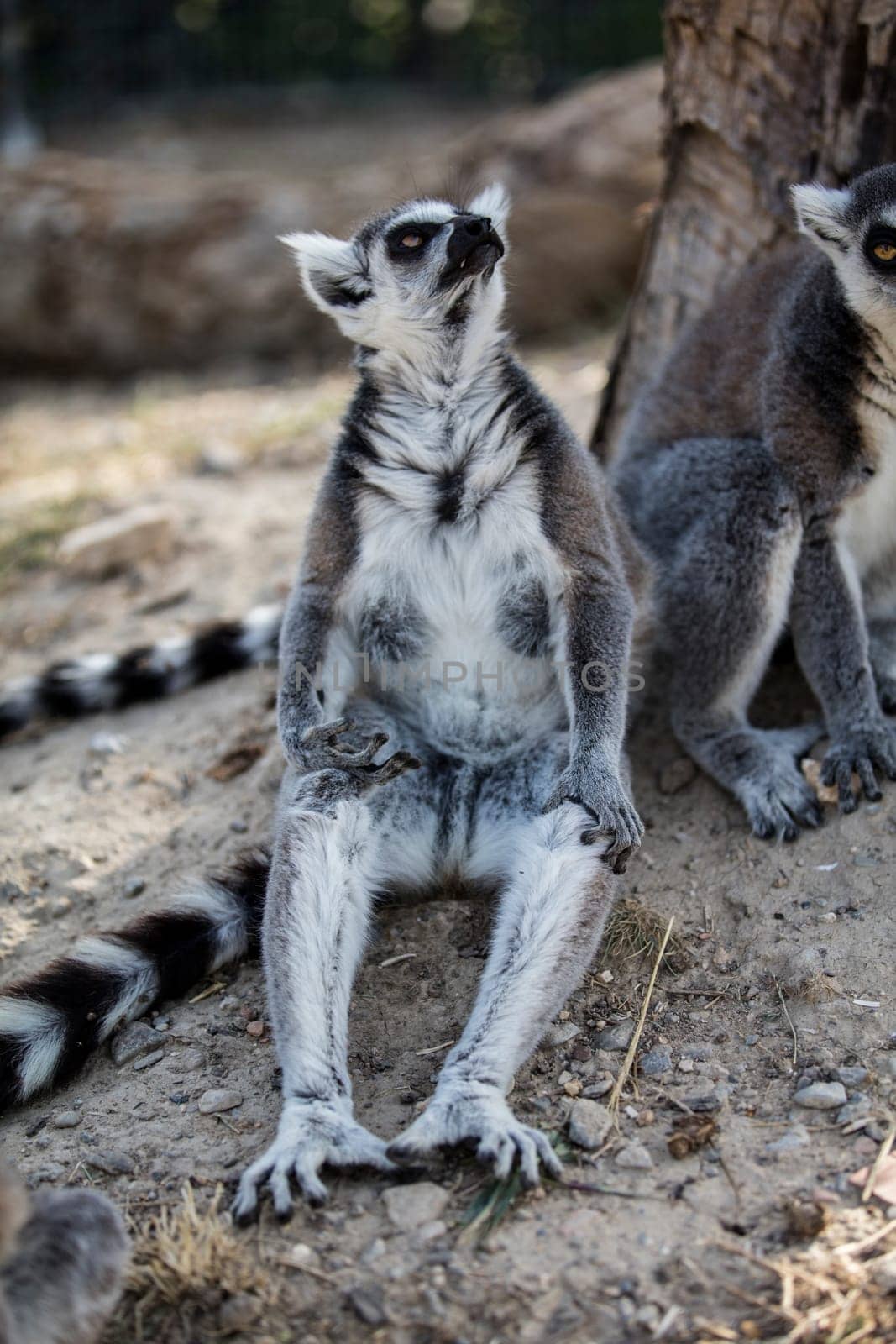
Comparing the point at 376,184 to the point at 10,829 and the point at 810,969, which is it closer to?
the point at 10,829

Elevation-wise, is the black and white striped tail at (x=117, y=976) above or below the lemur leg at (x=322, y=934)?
below

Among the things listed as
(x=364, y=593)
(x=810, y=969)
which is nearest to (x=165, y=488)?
(x=364, y=593)

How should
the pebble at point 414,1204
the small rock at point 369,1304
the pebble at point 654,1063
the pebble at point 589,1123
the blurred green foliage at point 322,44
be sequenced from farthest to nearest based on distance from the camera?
the blurred green foliage at point 322,44 → the pebble at point 654,1063 → the pebble at point 589,1123 → the pebble at point 414,1204 → the small rock at point 369,1304

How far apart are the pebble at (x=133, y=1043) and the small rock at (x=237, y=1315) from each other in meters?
1.04

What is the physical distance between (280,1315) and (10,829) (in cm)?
242

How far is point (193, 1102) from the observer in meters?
3.40

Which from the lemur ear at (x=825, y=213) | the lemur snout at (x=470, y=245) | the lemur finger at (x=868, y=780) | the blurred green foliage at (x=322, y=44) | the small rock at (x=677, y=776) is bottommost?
the small rock at (x=677, y=776)

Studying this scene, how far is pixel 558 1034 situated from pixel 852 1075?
0.76 metres

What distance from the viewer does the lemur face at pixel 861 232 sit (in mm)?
3984

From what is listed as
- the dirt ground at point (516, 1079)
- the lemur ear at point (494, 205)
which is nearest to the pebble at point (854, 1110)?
the dirt ground at point (516, 1079)

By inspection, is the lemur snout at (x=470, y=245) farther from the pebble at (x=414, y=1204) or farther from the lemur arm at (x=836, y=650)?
the pebble at (x=414, y=1204)

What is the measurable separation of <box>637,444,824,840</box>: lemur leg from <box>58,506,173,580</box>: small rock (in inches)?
108

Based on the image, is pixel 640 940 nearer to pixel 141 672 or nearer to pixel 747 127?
pixel 141 672

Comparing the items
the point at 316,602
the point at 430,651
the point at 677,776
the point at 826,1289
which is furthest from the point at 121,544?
the point at 826,1289
